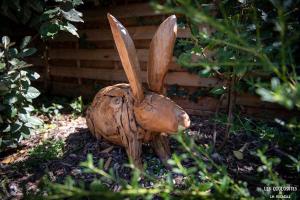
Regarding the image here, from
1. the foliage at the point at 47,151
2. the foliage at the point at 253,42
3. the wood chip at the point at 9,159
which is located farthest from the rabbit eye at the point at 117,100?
the wood chip at the point at 9,159

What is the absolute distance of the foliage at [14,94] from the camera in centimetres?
251

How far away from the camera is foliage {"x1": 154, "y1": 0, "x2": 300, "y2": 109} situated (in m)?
0.74

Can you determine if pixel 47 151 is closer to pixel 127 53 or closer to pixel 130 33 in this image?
pixel 127 53

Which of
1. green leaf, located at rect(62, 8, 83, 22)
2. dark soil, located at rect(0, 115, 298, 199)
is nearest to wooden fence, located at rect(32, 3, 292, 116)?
dark soil, located at rect(0, 115, 298, 199)

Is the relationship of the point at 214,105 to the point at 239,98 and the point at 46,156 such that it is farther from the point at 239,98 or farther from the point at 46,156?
the point at 46,156

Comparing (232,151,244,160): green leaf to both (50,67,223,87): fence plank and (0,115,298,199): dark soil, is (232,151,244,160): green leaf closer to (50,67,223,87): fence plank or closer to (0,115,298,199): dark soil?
(0,115,298,199): dark soil

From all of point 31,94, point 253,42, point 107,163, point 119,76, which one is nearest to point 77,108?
point 119,76

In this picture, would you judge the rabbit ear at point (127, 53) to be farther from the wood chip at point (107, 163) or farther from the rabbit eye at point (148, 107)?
the wood chip at point (107, 163)

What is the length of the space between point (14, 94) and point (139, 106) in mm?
1252

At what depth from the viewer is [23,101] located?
2.72m

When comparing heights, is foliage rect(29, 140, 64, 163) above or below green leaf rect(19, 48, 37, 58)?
below

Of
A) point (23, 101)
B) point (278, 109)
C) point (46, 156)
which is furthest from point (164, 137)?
point (278, 109)

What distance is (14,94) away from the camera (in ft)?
8.44

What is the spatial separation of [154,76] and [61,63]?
3.21 meters
